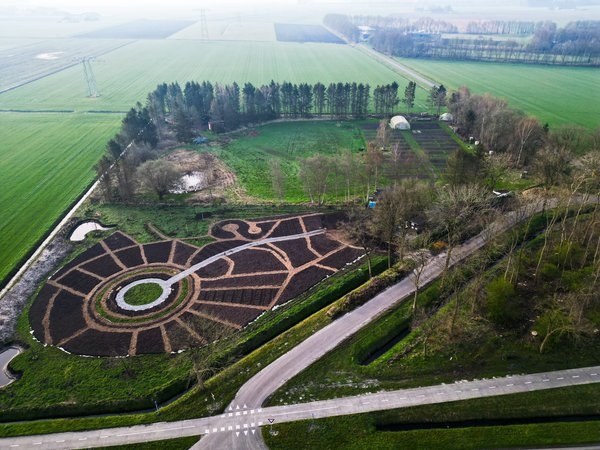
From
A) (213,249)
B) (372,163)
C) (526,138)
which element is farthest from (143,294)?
(526,138)

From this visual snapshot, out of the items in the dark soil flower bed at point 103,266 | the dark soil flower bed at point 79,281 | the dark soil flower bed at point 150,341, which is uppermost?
the dark soil flower bed at point 103,266

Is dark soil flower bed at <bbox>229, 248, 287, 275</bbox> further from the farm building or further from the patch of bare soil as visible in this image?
the farm building

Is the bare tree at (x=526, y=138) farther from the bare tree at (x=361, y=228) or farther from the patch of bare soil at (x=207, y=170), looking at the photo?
the patch of bare soil at (x=207, y=170)

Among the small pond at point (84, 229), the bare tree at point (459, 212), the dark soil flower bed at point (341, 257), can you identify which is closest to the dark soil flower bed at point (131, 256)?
the small pond at point (84, 229)

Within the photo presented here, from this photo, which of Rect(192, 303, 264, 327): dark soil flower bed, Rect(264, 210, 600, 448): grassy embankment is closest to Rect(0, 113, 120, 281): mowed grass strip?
Rect(192, 303, 264, 327): dark soil flower bed

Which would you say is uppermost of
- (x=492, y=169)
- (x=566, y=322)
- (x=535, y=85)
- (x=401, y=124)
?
(x=535, y=85)

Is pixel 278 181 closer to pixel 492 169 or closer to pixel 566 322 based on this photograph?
pixel 492 169
